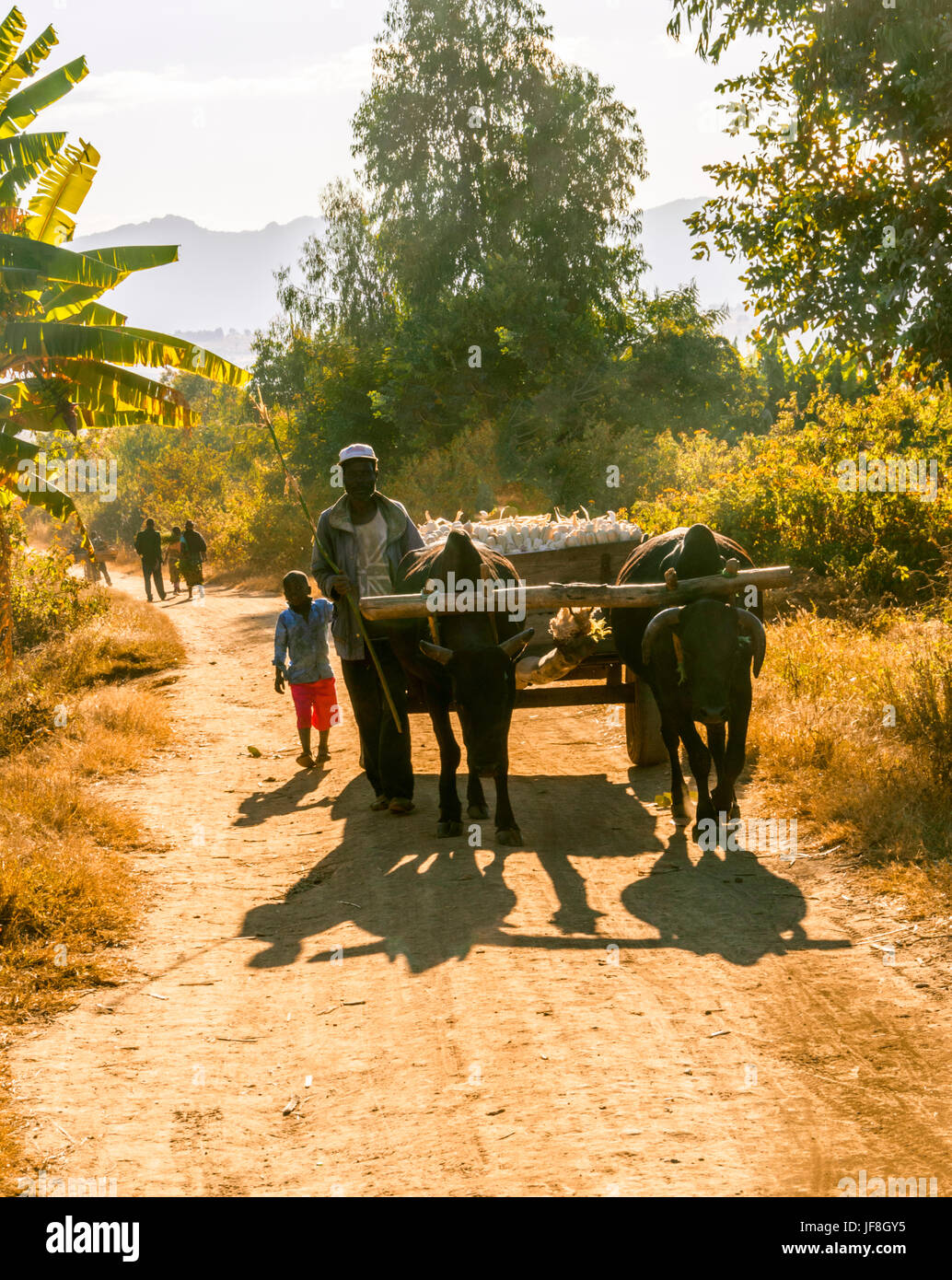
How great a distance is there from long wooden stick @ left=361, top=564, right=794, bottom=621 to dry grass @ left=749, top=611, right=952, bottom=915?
5.09ft

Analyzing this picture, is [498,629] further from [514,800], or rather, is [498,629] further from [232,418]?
[232,418]

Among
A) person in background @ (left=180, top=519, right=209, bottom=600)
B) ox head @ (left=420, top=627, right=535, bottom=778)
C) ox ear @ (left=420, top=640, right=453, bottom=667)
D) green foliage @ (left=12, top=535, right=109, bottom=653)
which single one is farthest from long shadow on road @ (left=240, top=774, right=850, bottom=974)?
person in background @ (left=180, top=519, right=209, bottom=600)

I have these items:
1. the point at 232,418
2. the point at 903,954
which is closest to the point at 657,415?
Result: the point at 903,954

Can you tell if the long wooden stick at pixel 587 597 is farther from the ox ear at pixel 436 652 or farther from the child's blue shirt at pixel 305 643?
the child's blue shirt at pixel 305 643

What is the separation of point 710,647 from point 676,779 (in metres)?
1.26

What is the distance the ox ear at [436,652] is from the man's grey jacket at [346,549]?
927 millimetres

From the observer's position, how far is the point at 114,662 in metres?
16.6

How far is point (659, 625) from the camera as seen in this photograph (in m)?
7.68

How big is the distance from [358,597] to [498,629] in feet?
3.74

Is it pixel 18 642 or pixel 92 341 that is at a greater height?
pixel 92 341

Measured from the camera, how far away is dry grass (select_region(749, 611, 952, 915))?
676cm

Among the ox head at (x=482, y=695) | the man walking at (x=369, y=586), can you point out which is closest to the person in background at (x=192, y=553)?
the man walking at (x=369, y=586)

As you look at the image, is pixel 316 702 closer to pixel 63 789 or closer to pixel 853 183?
pixel 63 789
